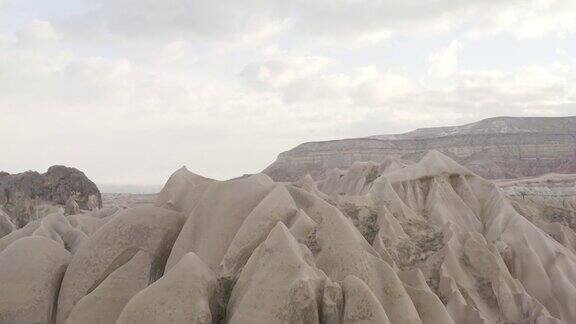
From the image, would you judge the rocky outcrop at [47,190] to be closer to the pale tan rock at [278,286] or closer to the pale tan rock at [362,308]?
the pale tan rock at [278,286]

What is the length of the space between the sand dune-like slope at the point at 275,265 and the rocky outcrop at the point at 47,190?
3359 centimetres

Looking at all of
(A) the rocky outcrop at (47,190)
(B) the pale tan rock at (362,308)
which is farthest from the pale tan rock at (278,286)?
(A) the rocky outcrop at (47,190)

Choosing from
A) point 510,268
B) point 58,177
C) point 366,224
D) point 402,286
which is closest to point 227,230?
point 402,286

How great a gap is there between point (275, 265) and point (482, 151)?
9001 centimetres

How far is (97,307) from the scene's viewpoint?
36.7ft

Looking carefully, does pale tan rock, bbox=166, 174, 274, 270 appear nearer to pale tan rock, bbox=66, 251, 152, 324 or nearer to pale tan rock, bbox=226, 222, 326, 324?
pale tan rock, bbox=66, 251, 152, 324

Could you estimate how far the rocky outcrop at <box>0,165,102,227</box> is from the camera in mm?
50000

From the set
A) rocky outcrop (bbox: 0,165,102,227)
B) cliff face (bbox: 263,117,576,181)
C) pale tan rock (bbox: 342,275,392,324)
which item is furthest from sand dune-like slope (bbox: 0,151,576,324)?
cliff face (bbox: 263,117,576,181)

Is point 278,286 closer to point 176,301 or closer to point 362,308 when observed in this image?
point 362,308

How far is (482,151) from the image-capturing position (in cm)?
9362

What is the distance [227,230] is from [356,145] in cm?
8721

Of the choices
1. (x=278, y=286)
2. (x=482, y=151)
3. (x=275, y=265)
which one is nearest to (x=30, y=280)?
(x=275, y=265)

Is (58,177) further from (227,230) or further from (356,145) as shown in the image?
(356,145)

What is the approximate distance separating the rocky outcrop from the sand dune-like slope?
3359cm
